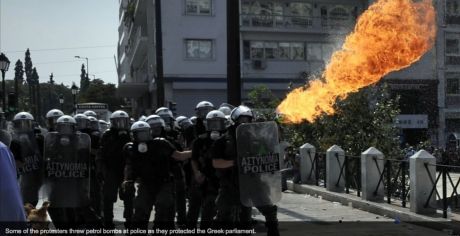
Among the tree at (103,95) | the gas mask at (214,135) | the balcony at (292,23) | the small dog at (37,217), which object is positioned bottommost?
Answer: the small dog at (37,217)

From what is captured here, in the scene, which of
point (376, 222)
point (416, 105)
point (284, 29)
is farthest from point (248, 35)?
point (376, 222)

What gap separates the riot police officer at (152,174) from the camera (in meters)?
6.59

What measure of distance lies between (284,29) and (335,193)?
2273 centimetres

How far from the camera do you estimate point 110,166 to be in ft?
26.0

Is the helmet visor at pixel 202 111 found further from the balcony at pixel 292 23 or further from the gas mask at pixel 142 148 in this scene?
the balcony at pixel 292 23

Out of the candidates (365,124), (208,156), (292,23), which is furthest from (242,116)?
(292,23)

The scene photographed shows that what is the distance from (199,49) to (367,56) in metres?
20.1

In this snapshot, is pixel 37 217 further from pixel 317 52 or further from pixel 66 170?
pixel 317 52

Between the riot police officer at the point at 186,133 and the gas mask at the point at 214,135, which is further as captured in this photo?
the riot police officer at the point at 186,133

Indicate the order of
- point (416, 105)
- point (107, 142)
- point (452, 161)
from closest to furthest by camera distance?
1. point (107, 142)
2. point (452, 161)
3. point (416, 105)

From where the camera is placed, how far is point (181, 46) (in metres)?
32.5

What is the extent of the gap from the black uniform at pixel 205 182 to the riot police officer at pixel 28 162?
1943 mm

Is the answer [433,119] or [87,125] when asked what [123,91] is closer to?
[433,119]

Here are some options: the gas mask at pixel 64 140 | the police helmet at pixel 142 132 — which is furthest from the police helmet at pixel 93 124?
the police helmet at pixel 142 132
